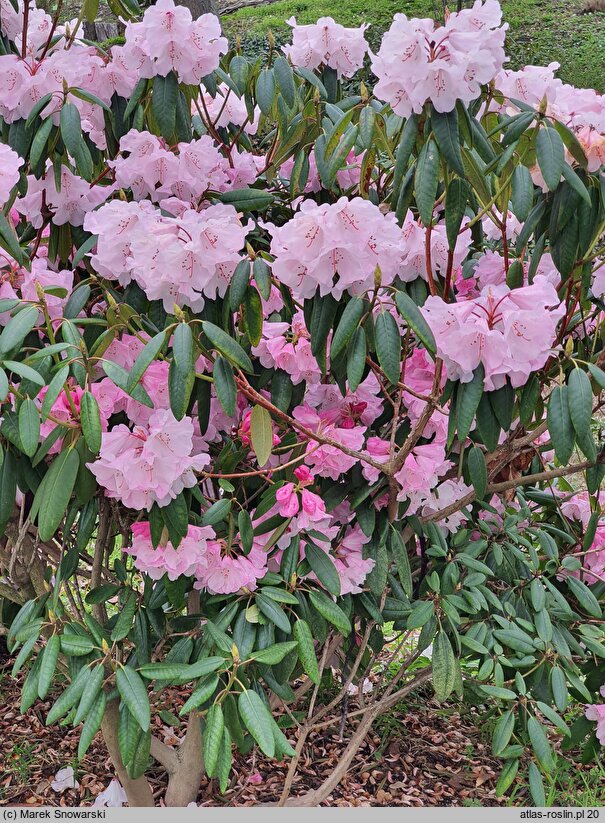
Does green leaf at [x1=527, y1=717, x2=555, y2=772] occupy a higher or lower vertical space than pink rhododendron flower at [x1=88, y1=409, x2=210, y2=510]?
lower

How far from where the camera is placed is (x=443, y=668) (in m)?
1.45

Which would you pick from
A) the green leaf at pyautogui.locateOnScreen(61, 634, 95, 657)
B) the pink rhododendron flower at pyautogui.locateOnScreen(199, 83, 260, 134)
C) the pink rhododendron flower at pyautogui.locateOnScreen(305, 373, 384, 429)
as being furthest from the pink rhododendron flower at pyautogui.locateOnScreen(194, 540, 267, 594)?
the pink rhododendron flower at pyautogui.locateOnScreen(199, 83, 260, 134)

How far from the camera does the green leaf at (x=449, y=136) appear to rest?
3.33ft

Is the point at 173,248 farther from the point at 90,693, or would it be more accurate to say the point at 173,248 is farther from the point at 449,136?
the point at 90,693

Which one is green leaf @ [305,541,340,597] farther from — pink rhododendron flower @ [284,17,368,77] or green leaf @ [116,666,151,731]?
pink rhododendron flower @ [284,17,368,77]

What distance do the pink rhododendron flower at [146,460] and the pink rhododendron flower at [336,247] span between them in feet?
0.90

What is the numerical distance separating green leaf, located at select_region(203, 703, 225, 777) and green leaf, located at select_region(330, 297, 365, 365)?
1.78 feet

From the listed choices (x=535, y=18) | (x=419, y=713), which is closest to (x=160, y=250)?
(x=419, y=713)

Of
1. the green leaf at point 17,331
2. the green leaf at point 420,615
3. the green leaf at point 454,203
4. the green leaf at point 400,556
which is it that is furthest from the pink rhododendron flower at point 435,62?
the green leaf at point 420,615

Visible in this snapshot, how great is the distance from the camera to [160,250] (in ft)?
3.71

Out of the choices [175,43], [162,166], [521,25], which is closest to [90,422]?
[162,166]

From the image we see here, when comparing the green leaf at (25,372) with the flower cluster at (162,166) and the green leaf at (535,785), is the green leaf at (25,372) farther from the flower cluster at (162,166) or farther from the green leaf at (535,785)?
the green leaf at (535,785)

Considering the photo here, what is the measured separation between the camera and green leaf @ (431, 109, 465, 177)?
39.9 inches

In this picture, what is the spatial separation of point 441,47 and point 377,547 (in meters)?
0.83
